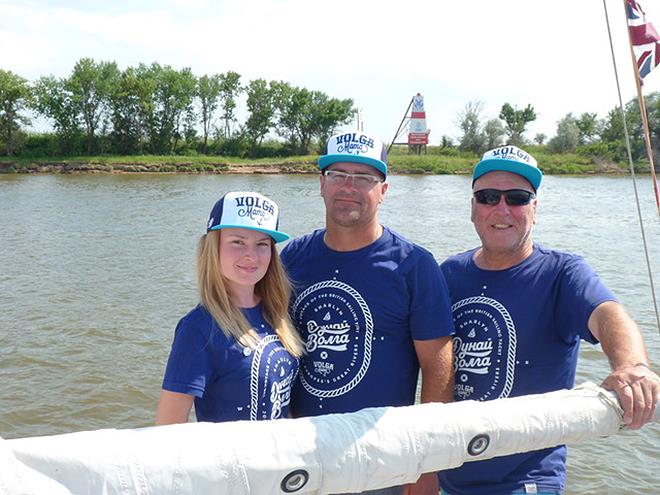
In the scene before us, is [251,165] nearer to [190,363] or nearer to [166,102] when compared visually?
[166,102]

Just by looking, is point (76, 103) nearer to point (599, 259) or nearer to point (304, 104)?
point (304, 104)

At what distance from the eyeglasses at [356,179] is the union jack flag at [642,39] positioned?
2.21 meters

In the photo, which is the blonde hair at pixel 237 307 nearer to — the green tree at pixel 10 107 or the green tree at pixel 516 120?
the green tree at pixel 10 107

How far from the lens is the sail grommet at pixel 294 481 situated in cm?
209

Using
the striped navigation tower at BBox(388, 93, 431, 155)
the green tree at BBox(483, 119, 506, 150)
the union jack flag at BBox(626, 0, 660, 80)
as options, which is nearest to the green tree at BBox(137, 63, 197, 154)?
the striped navigation tower at BBox(388, 93, 431, 155)

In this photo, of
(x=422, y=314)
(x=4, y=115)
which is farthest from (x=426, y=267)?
(x=4, y=115)

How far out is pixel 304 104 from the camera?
3287 inches

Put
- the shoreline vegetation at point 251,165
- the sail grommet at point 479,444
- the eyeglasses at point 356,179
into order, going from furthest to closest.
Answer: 1. the shoreline vegetation at point 251,165
2. the eyeglasses at point 356,179
3. the sail grommet at point 479,444

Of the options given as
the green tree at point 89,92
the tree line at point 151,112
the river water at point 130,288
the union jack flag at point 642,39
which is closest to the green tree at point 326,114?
the tree line at point 151,112

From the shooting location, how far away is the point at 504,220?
133 inches

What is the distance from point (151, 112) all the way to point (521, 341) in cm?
7894

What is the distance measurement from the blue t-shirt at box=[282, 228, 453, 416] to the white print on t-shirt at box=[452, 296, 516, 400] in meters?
0.13

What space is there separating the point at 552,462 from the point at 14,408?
25.0ft

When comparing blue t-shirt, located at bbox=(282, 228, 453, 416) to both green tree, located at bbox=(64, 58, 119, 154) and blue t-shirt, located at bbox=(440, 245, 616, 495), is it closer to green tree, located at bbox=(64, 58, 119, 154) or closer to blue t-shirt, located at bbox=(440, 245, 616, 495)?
blue t-shirt, located at bbox=(440, 245, 616, 495)
